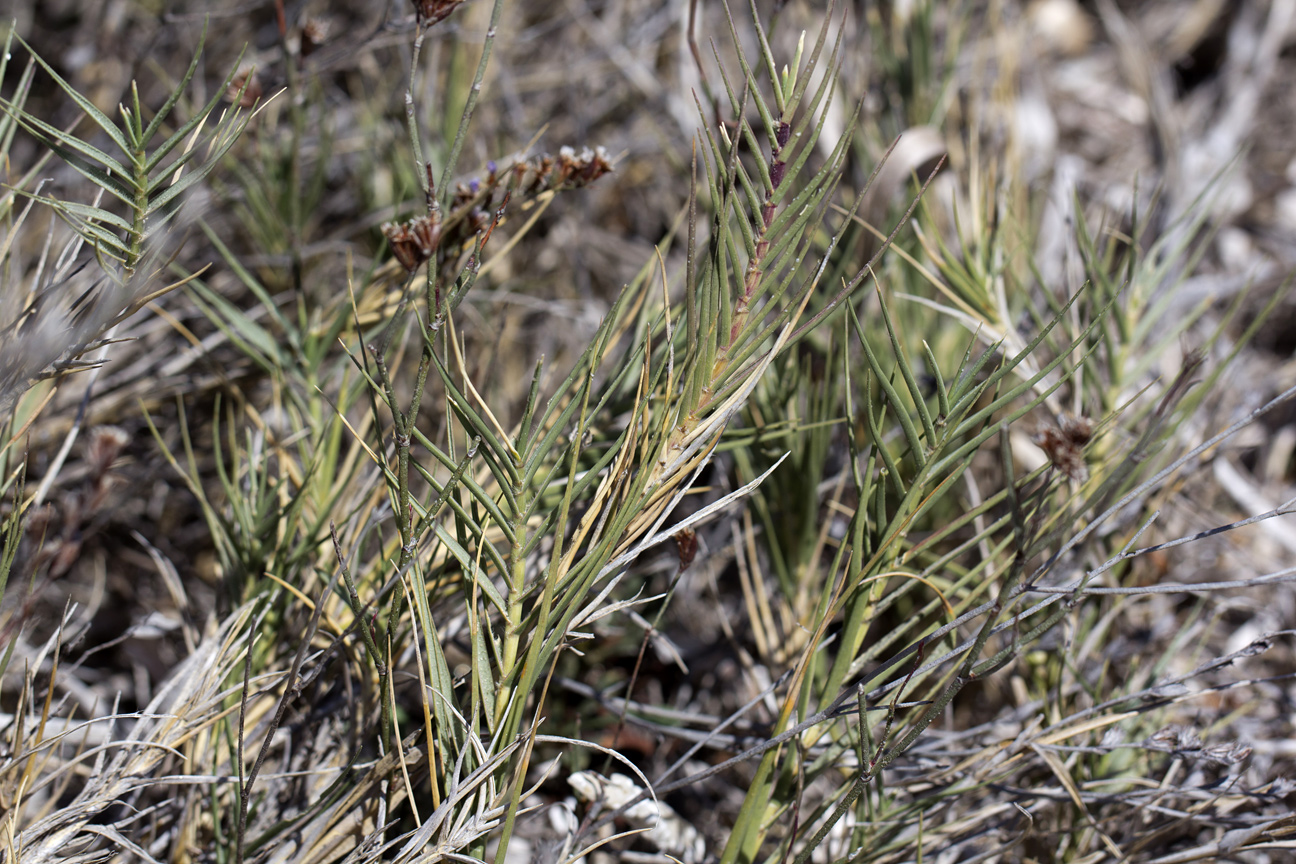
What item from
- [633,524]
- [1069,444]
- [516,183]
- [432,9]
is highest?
[432,9]

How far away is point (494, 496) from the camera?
0.75m

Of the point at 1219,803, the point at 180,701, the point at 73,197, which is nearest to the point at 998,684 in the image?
the point at 1219,803

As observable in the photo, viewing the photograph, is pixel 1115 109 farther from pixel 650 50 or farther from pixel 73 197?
pixel 73 197

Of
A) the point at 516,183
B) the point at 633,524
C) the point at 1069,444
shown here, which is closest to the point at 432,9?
the point at 516,183

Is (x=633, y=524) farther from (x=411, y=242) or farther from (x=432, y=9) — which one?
(x=432, y=9)

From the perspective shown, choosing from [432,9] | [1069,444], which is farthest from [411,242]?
[1069,444]

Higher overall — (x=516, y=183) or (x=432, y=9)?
(x=432, y=9)

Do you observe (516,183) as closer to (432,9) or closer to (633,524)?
(432,9)

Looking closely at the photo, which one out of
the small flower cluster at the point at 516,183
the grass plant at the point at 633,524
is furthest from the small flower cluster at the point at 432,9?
the small flower cluster at the point at 516,183

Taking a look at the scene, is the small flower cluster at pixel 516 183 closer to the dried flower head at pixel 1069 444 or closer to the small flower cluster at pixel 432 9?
the small flower cluster at pixel 432 9

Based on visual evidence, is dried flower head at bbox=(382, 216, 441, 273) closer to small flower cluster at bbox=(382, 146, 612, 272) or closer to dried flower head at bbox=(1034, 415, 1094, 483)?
small flower cluster at bbox=(382, 146, 612, 272)

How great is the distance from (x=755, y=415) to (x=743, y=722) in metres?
0.33

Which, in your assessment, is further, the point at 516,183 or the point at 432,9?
the point at 516,183

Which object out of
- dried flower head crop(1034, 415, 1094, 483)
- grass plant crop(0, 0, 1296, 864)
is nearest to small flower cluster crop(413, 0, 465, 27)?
grass plant crop(0, 0, 1296, 864)
